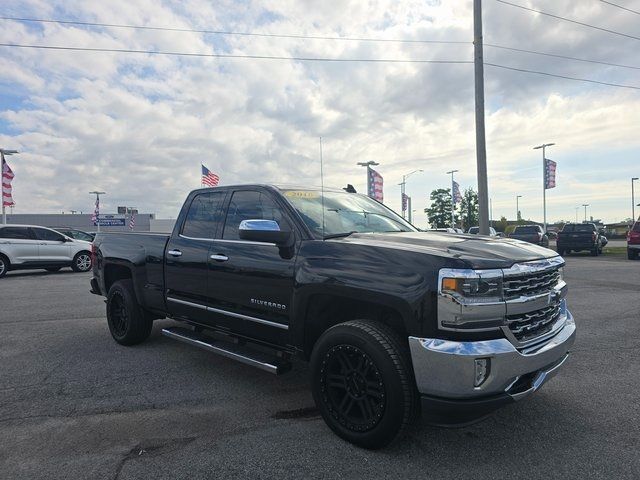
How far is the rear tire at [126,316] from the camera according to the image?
567cm

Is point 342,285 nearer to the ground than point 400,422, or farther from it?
farther from it

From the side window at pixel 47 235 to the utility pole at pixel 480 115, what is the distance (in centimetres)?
1415

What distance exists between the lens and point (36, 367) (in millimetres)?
5043

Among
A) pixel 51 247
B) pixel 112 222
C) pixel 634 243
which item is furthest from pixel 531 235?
pixel 112 222

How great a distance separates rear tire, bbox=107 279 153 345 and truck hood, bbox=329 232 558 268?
322cm

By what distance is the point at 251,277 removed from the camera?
13.4 feet

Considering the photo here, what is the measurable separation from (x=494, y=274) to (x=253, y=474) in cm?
196

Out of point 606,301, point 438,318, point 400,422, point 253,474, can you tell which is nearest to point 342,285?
point 438,318

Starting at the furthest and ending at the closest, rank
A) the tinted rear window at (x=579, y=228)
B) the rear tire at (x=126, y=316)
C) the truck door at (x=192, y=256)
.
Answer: the tinted rear window at (x=579, y=228), the rear tire at (x=126, y=316), the truck door at (x=192, y=256)

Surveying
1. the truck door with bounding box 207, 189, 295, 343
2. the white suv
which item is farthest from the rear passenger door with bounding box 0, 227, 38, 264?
the truck door with bounding box 207, 189, 295, 343

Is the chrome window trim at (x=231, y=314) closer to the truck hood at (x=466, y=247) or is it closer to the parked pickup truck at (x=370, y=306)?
the parked pickup truck at (x=370, y=306)

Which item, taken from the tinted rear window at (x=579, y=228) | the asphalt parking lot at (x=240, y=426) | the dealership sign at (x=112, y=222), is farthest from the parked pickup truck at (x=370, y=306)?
the dealership sign at (x=112, y=222)

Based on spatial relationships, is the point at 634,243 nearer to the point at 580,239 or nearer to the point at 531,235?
the point at 580,239

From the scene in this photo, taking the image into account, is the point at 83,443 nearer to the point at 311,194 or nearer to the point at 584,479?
the point at 311,194
